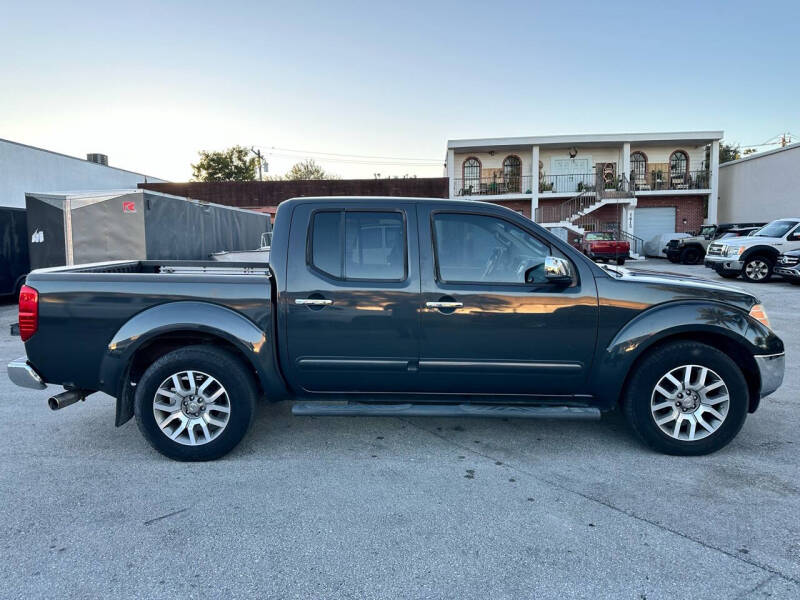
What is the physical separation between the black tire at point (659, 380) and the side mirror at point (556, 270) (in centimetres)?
86

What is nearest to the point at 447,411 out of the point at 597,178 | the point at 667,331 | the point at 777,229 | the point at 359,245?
the point at 359,245

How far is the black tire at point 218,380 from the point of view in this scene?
11.9 feet

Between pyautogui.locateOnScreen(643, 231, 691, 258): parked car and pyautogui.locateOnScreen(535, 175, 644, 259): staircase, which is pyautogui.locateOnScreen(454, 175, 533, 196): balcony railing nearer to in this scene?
pyautogui.locateOnScreen(535, 175, 644, 259): staircase

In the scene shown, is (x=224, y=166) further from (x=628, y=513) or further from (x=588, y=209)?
(x=628, y=513)

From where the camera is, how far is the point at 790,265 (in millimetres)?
14258

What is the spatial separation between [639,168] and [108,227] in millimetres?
30305

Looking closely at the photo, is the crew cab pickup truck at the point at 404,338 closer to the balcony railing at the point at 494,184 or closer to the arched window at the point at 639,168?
the balcony railing at the point at 494,184

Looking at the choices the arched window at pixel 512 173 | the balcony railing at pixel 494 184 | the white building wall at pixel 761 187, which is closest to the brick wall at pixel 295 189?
the balcony railing at pixel 494 184

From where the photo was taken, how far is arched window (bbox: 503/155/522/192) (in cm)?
3077

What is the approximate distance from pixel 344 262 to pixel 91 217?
8.76m

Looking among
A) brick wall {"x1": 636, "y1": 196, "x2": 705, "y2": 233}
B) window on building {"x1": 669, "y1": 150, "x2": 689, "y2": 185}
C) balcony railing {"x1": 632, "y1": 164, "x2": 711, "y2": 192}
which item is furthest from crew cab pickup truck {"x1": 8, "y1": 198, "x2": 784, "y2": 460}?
window on building {"x1": 669, "y1": 150, "x2": 689, "y2": 185}

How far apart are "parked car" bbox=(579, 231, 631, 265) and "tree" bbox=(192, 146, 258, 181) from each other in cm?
4120

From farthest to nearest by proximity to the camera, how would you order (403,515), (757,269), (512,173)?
1. (512,173)
2. (757,269)
3. (403,515)

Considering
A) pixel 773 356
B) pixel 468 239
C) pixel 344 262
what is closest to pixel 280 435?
pixel 344 262
